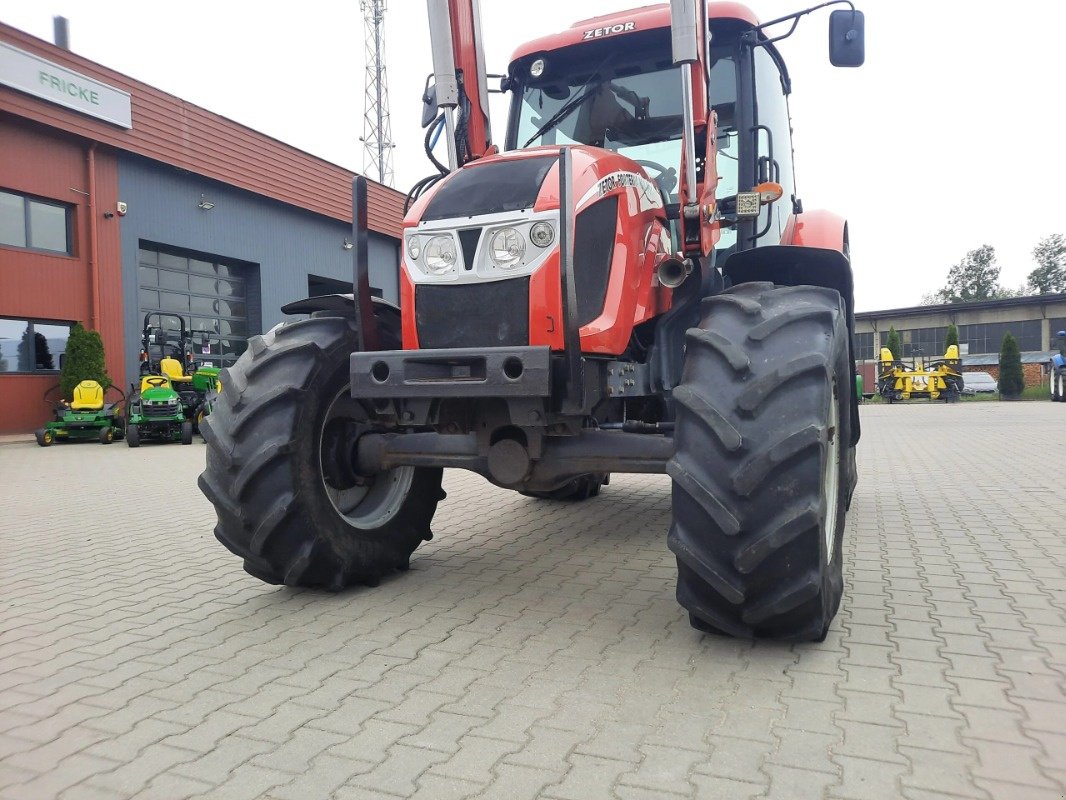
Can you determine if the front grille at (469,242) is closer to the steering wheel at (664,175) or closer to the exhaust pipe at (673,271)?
the exhaust pipe at (673,271)

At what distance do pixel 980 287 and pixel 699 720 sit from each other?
3225 inches

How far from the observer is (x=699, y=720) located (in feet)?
8.33

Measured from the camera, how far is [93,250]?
54.3 ft

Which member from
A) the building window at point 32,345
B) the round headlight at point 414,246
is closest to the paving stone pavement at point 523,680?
the round headlight at point 414,246

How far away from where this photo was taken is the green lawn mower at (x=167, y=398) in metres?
14.6

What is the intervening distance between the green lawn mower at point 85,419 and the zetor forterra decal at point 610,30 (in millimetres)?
13823

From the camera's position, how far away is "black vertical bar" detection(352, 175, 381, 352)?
3639mm

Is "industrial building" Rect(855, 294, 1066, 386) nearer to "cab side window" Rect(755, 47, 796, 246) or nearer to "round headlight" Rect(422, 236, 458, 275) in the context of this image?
"cab side window" Rect(755, 47, 796, 246)

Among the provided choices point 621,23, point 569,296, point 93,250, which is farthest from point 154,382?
point 569,296

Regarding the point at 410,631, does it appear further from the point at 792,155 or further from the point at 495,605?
the point at 792,155

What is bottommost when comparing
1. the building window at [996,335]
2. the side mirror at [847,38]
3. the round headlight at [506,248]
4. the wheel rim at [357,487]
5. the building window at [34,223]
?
the wheel rim at [357,487]

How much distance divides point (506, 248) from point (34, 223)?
52.8 feet

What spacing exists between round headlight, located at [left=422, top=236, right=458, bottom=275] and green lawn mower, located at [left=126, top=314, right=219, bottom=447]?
11.8 meters

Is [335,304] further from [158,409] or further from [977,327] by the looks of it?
[977,327]
